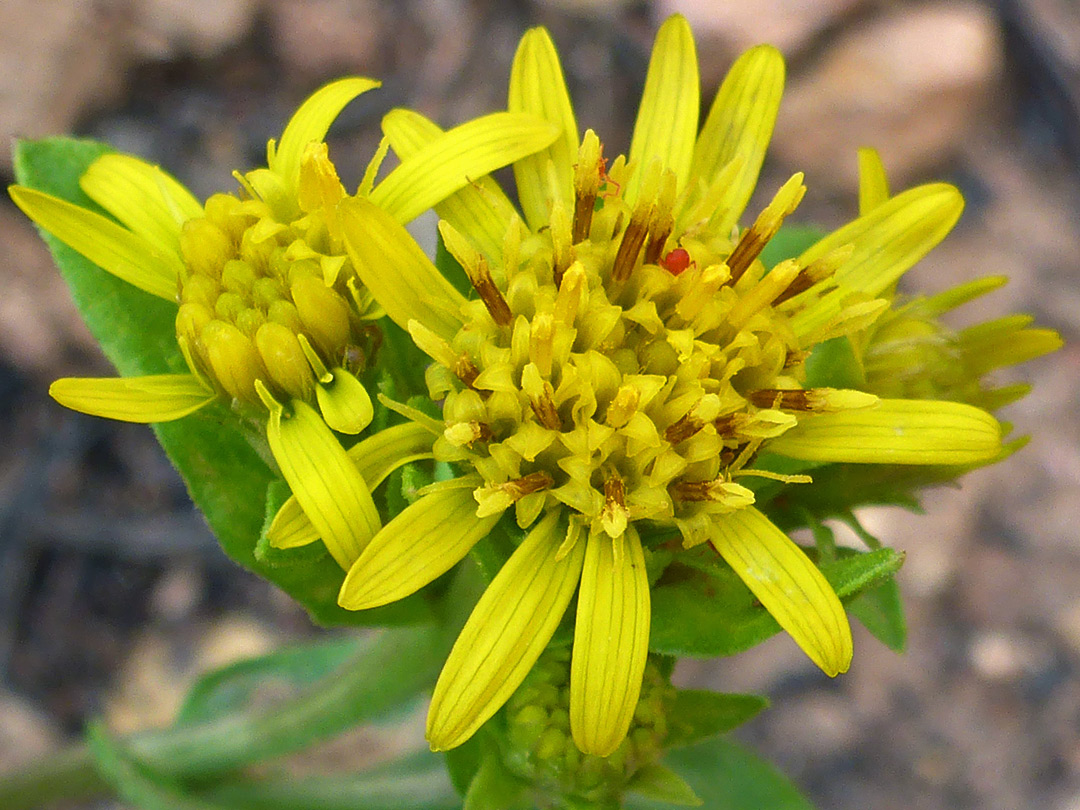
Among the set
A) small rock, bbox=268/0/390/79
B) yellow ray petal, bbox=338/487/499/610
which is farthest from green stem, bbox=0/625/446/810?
small rock, bbox=268/0/390/79

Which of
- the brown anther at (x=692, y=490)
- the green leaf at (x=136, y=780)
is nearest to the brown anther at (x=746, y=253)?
the brown anther at (x=692, y=490)

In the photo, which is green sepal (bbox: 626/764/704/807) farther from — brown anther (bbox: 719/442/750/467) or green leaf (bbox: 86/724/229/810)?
green leaf (bbox: 86/724/229/810)

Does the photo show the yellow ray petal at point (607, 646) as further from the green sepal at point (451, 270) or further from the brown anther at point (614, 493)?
the green sepal at point (451, 270)

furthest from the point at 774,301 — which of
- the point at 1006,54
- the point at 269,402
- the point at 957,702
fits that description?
the point at 1006,54

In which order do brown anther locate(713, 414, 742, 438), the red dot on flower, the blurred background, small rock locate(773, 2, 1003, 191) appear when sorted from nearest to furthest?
brown anther locate(713, 414, 742, 438), the red dot on flower, the blurred background, small rock locate(773, 2, 1003, 191)

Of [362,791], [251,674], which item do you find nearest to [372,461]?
[362,791]

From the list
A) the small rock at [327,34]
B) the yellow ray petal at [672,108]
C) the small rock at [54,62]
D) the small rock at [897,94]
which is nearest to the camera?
the yellow ray petal at [672,108]
